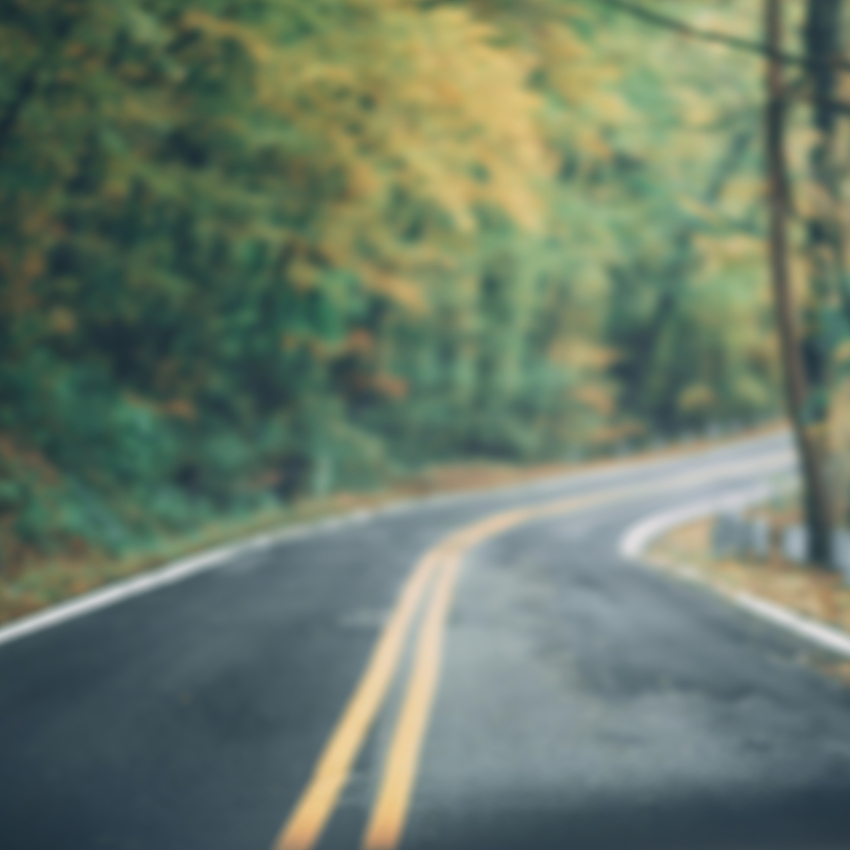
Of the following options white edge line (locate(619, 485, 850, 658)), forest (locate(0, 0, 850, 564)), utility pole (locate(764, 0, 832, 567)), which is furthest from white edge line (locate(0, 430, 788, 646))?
utility pole (locate(764, 0, 832, 567))

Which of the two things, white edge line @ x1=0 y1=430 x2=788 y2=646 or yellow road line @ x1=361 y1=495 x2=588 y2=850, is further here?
white edge line @ x1=0 y1=430 x2=788 y2=646

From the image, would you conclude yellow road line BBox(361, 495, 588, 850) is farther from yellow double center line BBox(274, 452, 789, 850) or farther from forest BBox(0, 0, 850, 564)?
forest BBox(0, 0, 850, 564)

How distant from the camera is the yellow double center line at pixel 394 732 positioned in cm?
385

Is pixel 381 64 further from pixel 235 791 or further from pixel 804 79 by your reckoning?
pixel 235 791

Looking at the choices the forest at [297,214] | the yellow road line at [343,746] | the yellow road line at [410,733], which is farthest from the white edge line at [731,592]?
the yellow road line at [343,746]

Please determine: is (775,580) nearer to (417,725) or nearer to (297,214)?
(417,725)

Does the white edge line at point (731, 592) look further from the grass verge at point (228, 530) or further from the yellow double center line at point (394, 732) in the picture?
the grass verge at point (228, 530)

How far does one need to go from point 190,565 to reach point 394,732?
6747 mm

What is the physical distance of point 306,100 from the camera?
11.3m

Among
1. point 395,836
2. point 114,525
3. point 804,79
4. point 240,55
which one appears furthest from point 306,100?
point 395,836

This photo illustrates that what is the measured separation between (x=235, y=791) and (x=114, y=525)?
33.9 feet

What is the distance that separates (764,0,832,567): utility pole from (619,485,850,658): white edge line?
1.70m

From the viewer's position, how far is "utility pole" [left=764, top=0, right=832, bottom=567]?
11164 mm

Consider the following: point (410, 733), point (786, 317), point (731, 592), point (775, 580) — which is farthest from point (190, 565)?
point (786, 317)
